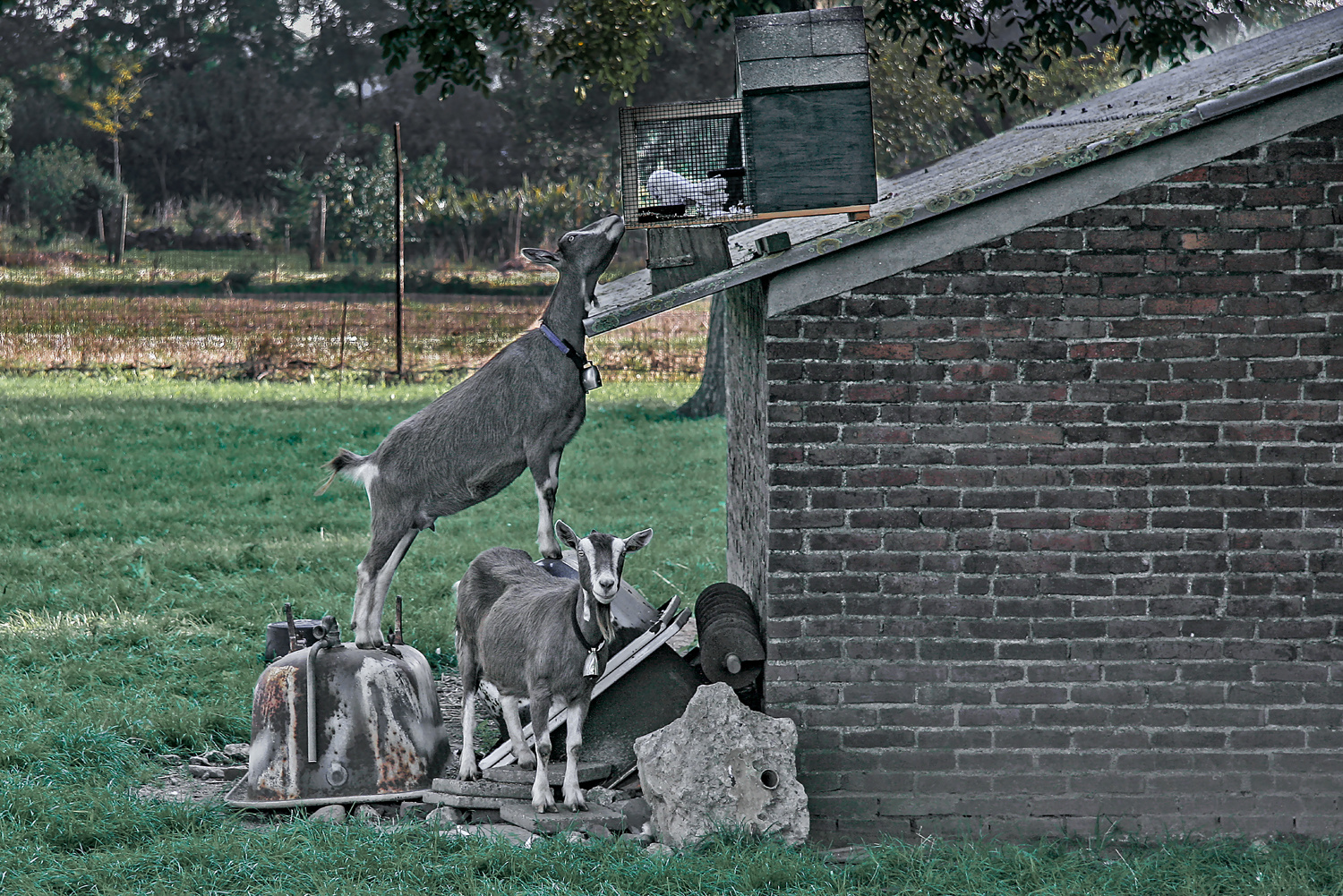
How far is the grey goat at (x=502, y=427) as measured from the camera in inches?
230

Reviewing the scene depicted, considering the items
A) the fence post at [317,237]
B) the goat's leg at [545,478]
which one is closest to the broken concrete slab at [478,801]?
the goat's leg at [545,478]

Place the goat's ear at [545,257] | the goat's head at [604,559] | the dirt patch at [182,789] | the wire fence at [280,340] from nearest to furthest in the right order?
the goat's head at [604,559] → the goat's ear at [545,257] → the dirt patch at [182,789] → the wire fence at [280,340]

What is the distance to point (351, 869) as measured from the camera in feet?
A: 18.2

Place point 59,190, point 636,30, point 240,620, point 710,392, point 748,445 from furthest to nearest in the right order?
point 59,190 → point 710,392 → point 636,30 → point 240,620 → point 748,445

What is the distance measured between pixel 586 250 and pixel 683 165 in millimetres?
901

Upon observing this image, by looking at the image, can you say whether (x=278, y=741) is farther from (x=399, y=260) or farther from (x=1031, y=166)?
(x=399, y=260)

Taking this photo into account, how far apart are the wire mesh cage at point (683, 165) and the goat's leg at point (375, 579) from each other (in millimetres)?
1869

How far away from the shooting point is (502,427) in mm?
5875

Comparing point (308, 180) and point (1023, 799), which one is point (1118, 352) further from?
point (308, 180)

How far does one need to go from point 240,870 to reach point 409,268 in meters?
33.7

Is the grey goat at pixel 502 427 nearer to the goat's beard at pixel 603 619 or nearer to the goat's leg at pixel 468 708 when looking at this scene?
the goat's beard at pixel 603 619

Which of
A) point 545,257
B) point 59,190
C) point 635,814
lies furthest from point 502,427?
point 59,190

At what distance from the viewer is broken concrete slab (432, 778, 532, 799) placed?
6203 millimetres

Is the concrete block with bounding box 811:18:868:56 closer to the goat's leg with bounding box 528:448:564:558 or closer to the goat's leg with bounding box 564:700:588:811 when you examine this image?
the goat's leg with bounding box 528:448:564:558
